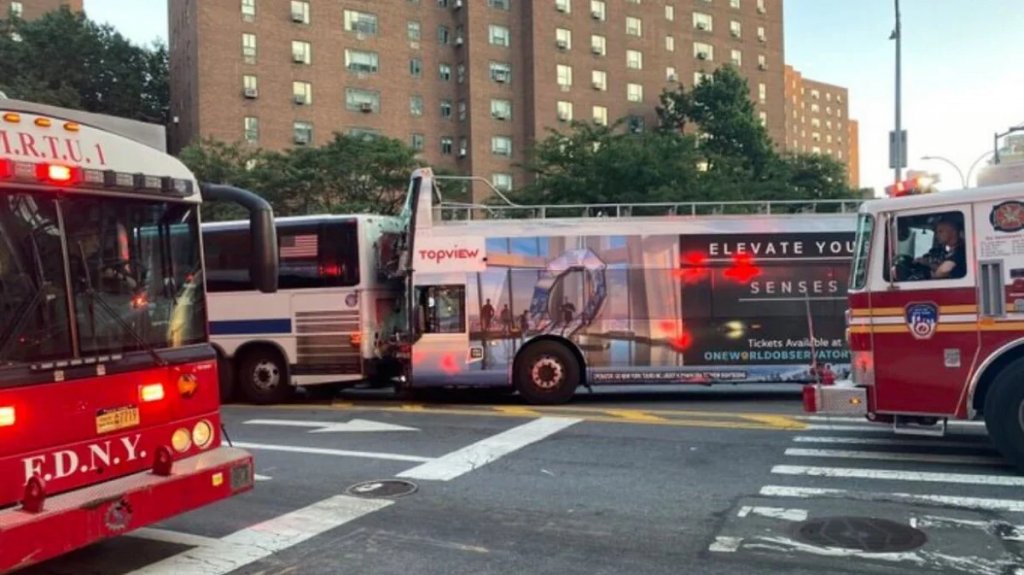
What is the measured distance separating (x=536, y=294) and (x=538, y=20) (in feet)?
170

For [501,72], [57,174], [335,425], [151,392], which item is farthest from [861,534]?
[501,72]

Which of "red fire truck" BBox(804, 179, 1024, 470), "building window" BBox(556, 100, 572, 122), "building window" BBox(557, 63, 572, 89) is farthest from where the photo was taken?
"building window" BBox(557, 63, 572, 89)

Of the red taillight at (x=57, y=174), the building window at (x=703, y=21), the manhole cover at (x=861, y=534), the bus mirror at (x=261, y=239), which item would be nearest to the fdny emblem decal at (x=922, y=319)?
the manhole cover at (x=861, y=534)

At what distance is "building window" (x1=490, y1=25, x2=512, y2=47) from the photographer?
60.9m

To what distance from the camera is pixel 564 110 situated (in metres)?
62.4

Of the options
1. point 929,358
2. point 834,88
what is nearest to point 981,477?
point 929,358

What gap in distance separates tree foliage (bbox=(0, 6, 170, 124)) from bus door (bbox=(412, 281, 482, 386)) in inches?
1763

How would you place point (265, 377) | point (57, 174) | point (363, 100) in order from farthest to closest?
point (363, 100)
point (265, 377)
point (57, 174)

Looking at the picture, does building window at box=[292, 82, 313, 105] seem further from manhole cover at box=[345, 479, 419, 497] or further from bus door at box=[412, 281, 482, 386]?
manhole cover at box=[345, 479, 419, 497]

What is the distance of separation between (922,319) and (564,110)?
183 ft

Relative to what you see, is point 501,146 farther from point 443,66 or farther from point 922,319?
point 922,319

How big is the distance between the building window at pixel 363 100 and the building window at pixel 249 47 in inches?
251

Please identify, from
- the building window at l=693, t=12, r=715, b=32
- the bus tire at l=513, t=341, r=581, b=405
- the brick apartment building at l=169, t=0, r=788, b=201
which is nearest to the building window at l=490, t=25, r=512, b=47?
the brick apartment building at l=169, t=0, r=788, b=201

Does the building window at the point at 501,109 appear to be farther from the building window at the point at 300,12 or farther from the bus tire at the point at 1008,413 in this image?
the bus tire at the point at 1008,413
